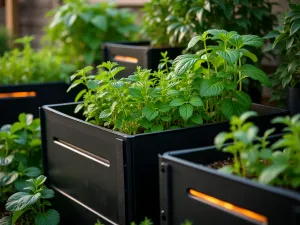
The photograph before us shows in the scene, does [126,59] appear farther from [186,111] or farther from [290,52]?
[186,111]

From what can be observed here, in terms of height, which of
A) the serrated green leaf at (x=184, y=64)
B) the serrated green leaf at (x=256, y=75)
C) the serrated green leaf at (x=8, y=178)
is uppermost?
the serrated green leaf at (x=184, y=64)

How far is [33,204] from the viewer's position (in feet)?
8.25

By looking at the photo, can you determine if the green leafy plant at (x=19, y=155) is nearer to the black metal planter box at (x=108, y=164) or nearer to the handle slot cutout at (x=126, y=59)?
the black metal planter box at (x=108, y=164)

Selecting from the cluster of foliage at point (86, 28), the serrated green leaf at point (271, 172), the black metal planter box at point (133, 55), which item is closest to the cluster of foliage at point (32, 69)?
the cluster of foliage at point (86, 28)

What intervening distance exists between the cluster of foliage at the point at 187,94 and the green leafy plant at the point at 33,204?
0.38 m

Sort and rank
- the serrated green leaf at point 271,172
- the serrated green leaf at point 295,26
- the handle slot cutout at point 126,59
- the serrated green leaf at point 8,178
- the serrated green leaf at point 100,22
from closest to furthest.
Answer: the serrated green leaf at point 271,172 < the serrated green leaf at point 295,26 < the serrated green leaf at point 8,178 < the handle slot cutout at point 126,59 < the serrated green leaf at point 100,22

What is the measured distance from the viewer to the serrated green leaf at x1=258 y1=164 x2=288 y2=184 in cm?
150

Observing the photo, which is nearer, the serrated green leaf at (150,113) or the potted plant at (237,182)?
the potted plant at (237,182)

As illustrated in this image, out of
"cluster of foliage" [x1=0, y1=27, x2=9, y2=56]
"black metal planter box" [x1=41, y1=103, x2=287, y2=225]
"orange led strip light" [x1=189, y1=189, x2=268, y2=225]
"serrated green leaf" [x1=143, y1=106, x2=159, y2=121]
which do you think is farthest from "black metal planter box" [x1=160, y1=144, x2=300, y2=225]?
"cluster of foliage" [x1=0, y1=27, x2=9, y2=56]

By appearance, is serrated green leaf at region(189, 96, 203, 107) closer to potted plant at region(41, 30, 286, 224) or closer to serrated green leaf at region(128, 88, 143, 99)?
potted plant at region(41, 30, 286, 224)

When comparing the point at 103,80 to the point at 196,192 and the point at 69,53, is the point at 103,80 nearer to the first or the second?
the point at 196,192

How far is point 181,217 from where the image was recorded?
1882 mm

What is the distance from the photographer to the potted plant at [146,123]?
210 centimetres

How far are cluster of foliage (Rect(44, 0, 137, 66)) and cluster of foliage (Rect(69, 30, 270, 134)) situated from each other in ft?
6.27
